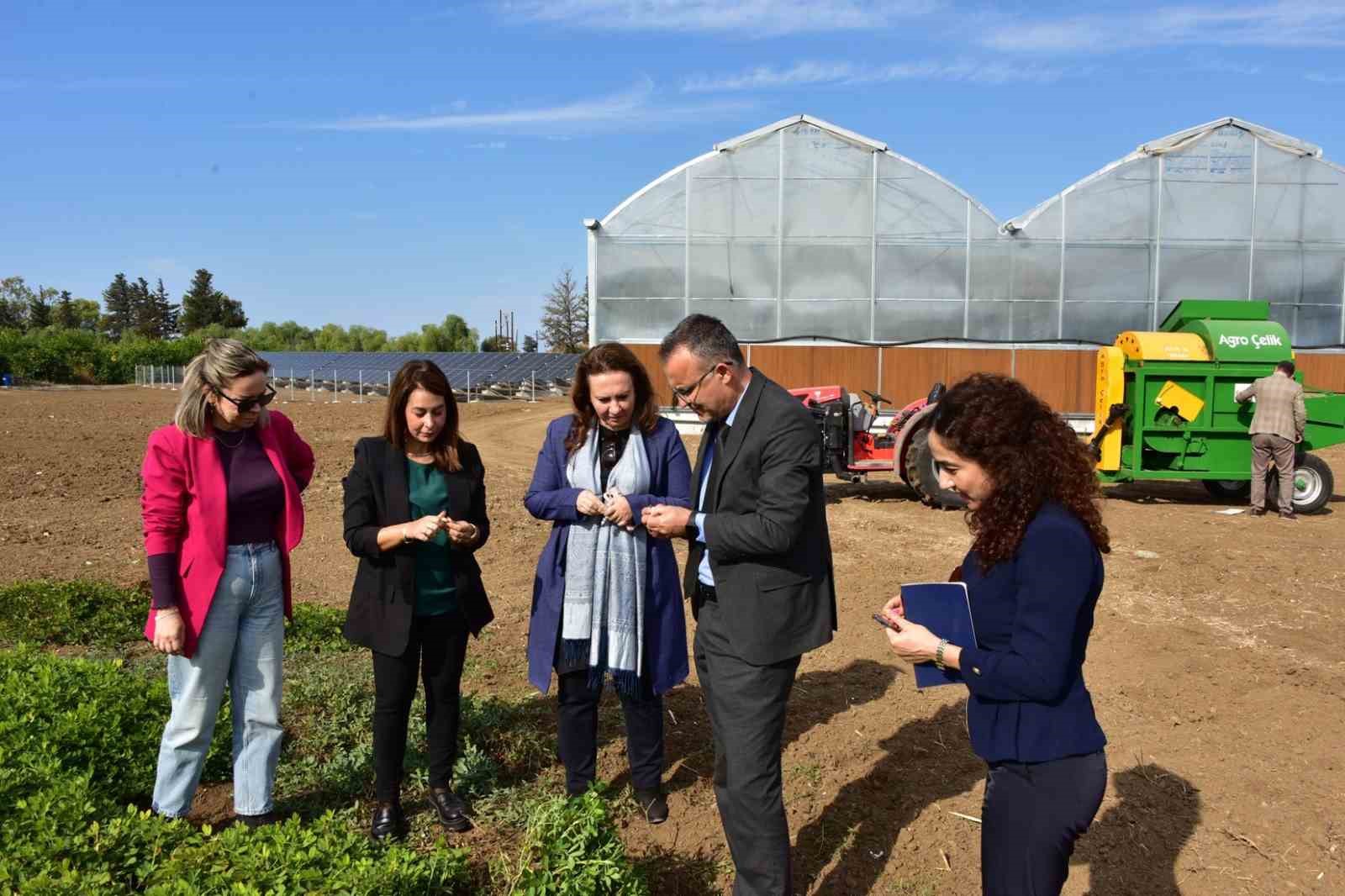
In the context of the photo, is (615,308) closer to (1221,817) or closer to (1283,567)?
(1283,567)

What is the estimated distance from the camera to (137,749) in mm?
4082

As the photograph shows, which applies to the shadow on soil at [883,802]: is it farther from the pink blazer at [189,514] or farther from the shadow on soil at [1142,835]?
the pink blazer at [189,514]

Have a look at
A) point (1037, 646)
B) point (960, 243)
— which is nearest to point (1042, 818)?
point (1037, 646)

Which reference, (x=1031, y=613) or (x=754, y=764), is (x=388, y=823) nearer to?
(x=754, y=764)

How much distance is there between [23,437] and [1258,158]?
→ 24208mm

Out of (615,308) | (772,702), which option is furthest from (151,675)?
(615,308)

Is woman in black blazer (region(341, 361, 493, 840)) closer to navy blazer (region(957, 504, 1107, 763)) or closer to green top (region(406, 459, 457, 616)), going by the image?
green top (region(406, 459, 457, 616))

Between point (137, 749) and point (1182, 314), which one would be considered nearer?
point (137, 749)

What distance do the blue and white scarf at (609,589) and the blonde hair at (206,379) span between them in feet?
4.23

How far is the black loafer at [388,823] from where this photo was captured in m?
3.63

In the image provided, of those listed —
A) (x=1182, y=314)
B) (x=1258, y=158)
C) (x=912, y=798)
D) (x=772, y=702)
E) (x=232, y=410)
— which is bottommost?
(x=912, y=798)

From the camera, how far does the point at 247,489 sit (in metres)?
3.41

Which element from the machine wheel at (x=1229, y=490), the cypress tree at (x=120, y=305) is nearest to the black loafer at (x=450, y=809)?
the machine wheel at (x=1229, y=490)

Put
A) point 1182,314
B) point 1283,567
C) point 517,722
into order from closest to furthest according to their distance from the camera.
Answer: point 517,722 < point 1283,567 < point 1182,314
